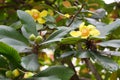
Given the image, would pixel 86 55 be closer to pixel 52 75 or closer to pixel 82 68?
pixel 52 75

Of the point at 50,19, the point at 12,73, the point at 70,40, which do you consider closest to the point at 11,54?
the point at 12,73

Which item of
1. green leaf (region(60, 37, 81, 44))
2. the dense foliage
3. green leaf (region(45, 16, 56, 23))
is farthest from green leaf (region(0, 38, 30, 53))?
green leaf (region(45, 16, 56, 23))

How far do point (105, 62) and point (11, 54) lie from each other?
24 cm

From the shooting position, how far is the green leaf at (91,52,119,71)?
2.39ft

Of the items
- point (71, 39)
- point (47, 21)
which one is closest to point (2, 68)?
point (71, 39)

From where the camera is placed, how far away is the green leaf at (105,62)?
729mm

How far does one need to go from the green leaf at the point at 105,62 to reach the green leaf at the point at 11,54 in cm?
20

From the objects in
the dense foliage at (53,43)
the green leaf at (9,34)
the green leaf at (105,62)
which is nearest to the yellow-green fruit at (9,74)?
the dense foliage at (53,43)

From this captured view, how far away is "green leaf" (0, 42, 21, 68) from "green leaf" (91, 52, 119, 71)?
203mm

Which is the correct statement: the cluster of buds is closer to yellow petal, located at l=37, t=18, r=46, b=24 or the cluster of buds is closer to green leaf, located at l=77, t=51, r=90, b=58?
green leaf, located at l=77, t=51, r=90, b=58

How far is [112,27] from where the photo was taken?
2.65ft

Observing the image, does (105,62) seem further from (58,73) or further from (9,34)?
(9,34)

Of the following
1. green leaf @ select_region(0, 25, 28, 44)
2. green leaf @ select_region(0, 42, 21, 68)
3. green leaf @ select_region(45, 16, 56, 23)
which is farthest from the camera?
green leaf @ select_region(45, 16, 56, 23)

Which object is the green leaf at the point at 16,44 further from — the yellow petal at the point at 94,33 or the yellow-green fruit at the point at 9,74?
the yellow petal at the point at 94,33
